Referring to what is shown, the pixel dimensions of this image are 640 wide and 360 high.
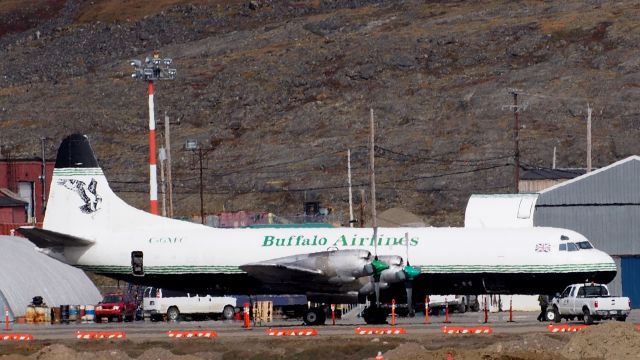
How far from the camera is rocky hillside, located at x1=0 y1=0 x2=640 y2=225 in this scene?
14100cm

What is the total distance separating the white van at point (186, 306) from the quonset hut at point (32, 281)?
764 cm

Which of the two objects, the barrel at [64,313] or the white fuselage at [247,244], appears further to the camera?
the barrel at [64,313]

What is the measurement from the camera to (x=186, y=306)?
71.2 m

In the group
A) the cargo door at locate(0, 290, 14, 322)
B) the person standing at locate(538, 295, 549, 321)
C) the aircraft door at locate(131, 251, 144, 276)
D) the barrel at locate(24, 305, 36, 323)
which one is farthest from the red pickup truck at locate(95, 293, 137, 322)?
the person standing at locate(538, 295, 549, 321)

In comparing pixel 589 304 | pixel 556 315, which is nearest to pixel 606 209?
pixel 556 315

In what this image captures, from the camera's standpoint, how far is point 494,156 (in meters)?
141

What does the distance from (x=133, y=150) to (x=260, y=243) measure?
11075 centimetres

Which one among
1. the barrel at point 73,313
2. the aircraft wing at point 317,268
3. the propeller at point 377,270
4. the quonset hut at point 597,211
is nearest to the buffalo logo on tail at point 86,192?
the aircraft wing at point 317,268

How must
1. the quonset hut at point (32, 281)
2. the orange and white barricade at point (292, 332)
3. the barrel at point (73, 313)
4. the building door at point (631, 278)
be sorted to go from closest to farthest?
the orange and white barricade at point (292, 332) < the barrel at point (73, 313) < the building door at point (631, 278) < the quonset hut at point (32, 281)

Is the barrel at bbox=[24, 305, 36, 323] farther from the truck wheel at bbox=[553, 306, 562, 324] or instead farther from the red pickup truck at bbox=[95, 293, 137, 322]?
the truck wheel at bbox=[553, 306, 562, 324]

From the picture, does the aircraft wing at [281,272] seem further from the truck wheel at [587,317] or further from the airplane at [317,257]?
the truck wheel at [587,317]

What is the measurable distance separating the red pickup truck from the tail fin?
11071 mm

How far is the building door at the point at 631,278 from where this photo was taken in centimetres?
7319

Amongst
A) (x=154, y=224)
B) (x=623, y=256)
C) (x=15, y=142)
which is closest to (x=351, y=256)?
(x=154, y=224)
